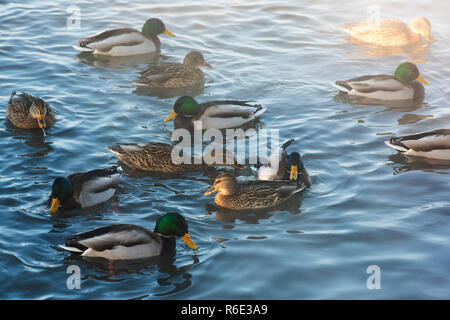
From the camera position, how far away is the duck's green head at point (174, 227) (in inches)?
309

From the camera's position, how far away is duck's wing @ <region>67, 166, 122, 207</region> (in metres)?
8.85

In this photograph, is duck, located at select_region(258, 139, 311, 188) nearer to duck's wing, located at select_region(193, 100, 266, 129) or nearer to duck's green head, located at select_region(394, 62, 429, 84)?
duck's wing, located at select_region(193, 100, 266, 129)

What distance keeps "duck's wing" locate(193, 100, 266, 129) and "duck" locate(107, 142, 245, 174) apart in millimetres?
1746

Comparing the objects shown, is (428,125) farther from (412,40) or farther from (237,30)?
(237,30)

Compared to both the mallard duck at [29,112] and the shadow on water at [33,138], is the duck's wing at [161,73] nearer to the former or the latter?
the mallard duck at [29,112]

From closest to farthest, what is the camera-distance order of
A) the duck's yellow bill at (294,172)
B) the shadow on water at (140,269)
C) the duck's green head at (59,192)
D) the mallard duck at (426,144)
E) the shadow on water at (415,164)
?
the shadow on water at (140,269), the duck's green head at (59,192), the duck's yellow bill at (294,172), the shadow on water at (415,164), the mallard duck at (426,144)

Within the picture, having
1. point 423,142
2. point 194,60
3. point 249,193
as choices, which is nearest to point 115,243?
point 249,193

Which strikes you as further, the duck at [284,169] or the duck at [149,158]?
the duck at [149,158]

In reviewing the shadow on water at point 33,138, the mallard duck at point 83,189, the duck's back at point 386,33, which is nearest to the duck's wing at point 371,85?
the duck's back at point 386,33

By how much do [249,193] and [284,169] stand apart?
2.65 feet

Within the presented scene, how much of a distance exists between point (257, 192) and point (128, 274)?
245 cm

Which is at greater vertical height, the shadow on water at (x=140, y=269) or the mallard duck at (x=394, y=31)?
the mallard duck at (x=394, y=31)

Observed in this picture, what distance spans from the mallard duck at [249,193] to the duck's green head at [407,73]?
5076mm

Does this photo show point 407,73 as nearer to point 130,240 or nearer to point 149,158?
point 149,158
